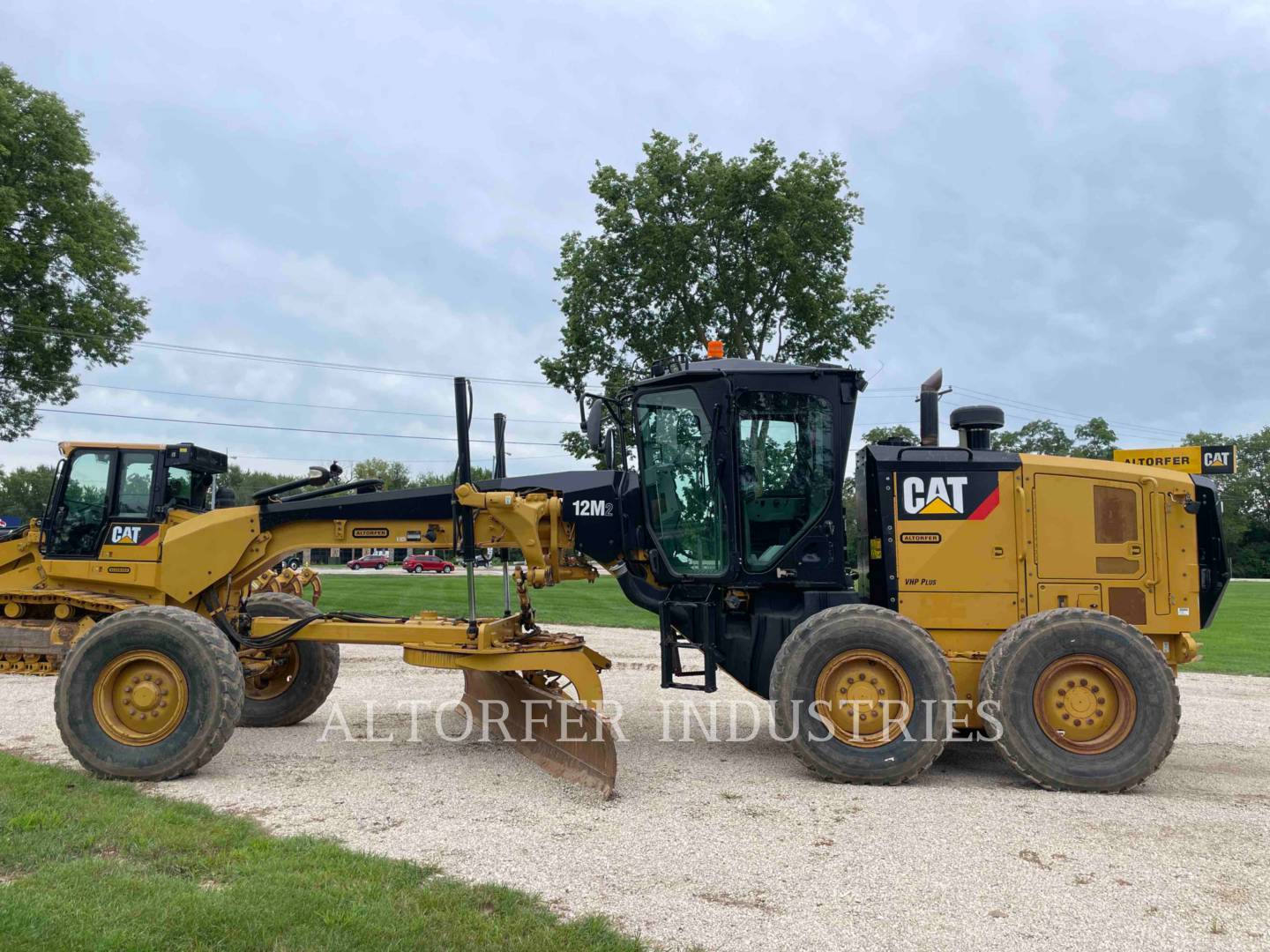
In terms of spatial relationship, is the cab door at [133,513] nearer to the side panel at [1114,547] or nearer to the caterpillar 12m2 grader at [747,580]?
the caterpillar 12m2 grader at [747,580]

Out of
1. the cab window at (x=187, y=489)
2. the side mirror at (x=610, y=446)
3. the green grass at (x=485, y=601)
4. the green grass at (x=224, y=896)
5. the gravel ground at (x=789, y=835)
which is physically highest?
the side mirror at (x=610, y=446)

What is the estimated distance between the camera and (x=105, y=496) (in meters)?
7.66

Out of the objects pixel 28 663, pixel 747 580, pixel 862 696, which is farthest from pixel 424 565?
pixel 862 696

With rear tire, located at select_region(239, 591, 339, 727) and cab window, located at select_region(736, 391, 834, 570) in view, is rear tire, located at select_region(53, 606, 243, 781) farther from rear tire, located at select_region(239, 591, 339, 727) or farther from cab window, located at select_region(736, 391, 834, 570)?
cab window, located at select_region(736, 391, 834, 570)

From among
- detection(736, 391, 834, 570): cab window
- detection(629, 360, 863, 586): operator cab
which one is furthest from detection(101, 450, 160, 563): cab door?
detection(736, 391, 834, 570): cab window

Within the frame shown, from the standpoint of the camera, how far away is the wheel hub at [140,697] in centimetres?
664

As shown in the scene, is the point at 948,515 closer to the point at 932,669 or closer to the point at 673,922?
the point at 932,669

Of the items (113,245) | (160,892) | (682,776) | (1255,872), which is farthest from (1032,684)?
(113,245)

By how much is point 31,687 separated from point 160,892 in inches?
304

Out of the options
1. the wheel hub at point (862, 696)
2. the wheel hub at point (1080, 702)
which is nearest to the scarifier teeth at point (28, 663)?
the wheel hub at point (862, 696)

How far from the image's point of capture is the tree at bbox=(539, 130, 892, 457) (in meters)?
25.8

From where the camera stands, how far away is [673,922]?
416cm

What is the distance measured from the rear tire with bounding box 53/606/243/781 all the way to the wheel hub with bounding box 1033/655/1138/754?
5606 millimetres

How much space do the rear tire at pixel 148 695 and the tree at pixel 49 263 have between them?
18.4 metres
